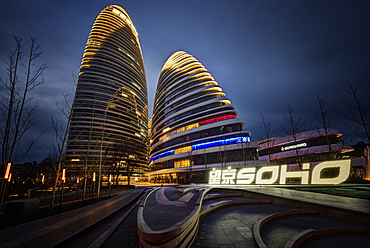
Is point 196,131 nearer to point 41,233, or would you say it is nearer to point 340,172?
point 340,172

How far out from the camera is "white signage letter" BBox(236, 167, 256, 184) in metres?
15.6

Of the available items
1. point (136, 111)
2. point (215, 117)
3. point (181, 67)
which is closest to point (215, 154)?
point (215, 117)

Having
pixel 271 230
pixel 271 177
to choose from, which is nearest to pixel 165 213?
pixel 271 230

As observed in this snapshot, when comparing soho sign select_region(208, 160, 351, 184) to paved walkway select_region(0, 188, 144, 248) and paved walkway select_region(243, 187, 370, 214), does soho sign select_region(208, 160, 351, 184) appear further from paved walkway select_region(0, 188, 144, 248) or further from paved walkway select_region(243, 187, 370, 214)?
paved walkway select_region(0, 188, 144, 248)

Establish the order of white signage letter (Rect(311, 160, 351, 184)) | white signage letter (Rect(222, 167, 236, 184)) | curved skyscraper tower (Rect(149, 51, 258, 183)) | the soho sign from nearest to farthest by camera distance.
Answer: white signage letter (Rect(311, 160, 351, 184)) → the soho sign → white signage letter (Rect(222, 167, 236, 184)) → curved skyscraper tower (Rect(149, 51, 258, 183))

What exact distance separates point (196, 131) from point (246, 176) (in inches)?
1302

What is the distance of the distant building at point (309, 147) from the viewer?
4462cm

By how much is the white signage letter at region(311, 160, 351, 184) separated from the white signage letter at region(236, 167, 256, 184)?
4770 mm

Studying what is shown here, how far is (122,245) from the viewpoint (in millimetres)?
5320

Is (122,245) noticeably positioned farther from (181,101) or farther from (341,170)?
(181,101)

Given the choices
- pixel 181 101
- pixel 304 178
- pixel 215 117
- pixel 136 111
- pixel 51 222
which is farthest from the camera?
pixel 136 111

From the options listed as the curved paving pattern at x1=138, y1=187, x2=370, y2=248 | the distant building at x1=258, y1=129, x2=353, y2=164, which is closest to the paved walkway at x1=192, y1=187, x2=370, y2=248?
the curved paving pattern at x1=138, y1=187, x2=370, y2=248

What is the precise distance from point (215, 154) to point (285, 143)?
29550mm

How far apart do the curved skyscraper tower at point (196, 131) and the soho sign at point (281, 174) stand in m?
18.9
